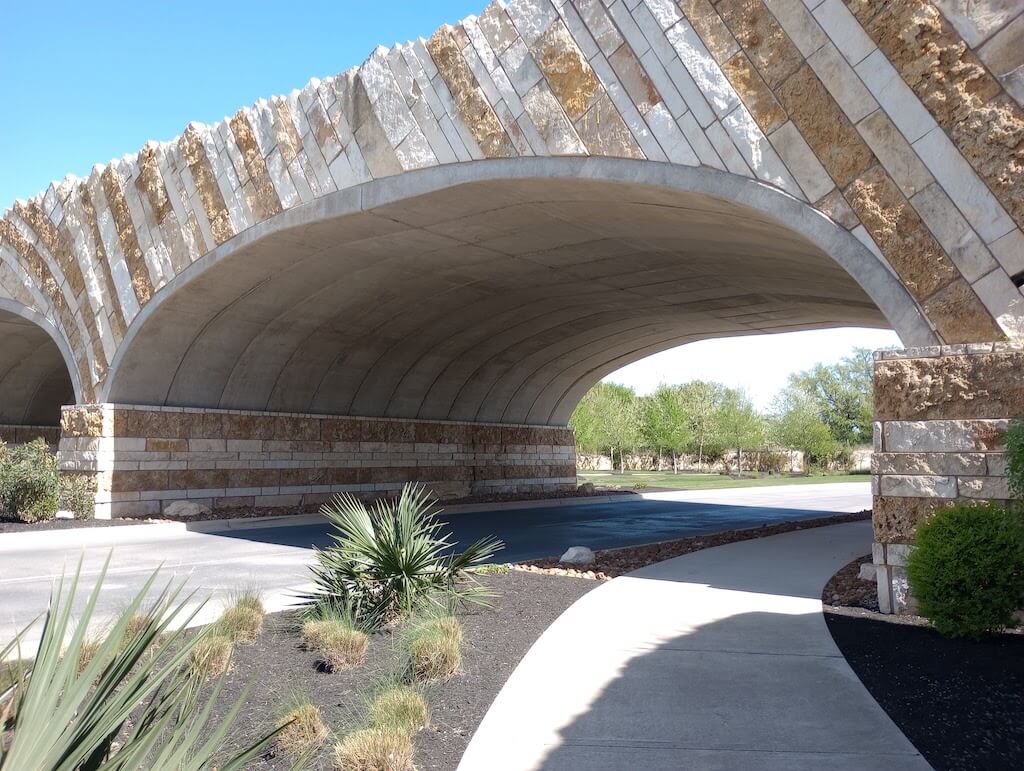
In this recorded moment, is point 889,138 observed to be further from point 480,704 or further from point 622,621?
point 480,704

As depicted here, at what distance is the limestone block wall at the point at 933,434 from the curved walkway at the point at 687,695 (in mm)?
1152

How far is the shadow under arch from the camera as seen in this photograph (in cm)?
2964

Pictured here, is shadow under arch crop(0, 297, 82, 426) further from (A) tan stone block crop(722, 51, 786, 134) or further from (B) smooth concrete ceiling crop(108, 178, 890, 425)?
(A) tan stone block crop(722, 51, 786, 134)

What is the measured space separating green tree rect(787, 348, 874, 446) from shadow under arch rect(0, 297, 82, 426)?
2474 inches

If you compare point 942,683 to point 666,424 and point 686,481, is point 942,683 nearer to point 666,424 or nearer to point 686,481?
point 686,481

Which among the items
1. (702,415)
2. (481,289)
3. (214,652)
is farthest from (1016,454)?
(702,415)

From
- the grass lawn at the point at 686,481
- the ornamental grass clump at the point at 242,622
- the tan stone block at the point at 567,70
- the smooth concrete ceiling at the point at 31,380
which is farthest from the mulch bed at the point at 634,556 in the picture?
the smooth concrete ceiling at the point at 31,380

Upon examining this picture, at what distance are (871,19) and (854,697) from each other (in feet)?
24.7

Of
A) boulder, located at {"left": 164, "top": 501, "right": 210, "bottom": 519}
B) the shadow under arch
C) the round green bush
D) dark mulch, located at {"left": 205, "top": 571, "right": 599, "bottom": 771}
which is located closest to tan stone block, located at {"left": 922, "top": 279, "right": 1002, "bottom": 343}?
the round green bush

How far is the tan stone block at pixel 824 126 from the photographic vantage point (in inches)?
398

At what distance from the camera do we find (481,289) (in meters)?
21.6

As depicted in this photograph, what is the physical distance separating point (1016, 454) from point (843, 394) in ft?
257

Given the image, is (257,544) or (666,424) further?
(666,424)

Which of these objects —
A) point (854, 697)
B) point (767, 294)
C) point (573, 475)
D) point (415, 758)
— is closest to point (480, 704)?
point (415, 758)
